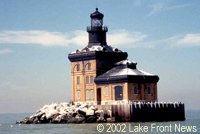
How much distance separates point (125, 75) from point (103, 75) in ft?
19.5

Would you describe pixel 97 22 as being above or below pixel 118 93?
above

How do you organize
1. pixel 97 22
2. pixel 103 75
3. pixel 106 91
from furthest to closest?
pixel 97 22, pixel 103 75, pixel 106 91

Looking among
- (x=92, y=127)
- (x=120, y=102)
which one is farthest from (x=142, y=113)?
(x=92, y=127)

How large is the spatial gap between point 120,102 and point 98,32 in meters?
15.1

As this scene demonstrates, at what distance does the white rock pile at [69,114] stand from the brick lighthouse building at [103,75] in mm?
4830

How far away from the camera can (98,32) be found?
368 ft

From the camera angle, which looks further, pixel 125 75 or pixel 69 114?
pixel 125 75

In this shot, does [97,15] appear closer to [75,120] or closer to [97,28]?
[97,28]

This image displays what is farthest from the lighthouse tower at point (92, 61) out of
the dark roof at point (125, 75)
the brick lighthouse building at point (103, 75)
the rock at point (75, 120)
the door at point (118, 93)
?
the rock at point (75, 120)

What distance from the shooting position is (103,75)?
107 meters

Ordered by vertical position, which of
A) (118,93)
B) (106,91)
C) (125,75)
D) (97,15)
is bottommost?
(118,93)

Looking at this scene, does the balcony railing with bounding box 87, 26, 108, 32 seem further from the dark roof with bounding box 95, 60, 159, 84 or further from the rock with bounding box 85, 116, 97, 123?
the rock with bounding box 85, 116, 97, 123

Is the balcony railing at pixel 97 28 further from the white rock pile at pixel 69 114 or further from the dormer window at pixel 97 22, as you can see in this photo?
the white rock pile at pixel 69 114

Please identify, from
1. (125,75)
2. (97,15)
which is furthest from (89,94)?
(97,15)
